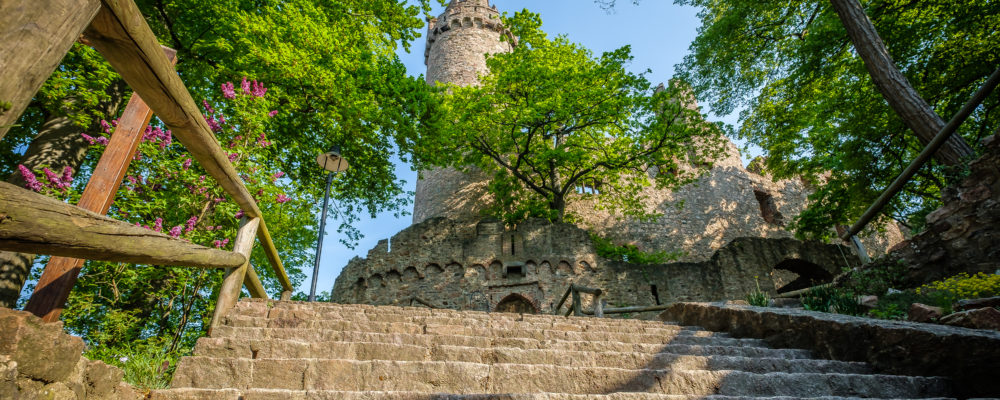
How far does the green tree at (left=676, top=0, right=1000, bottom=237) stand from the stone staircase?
18.0 feet

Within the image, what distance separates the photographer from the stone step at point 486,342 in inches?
101

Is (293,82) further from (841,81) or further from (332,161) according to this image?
(841,81)

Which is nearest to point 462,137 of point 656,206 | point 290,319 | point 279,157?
point 279,157

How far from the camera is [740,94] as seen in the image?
1095cm

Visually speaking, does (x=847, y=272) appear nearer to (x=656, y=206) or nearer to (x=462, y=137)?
(x=462, y=137)

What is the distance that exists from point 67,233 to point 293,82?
6.75 meters

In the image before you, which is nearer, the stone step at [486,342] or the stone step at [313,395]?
the stone step at [313,395]

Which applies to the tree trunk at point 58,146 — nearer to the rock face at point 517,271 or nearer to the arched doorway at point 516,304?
the rock face at point 517,271

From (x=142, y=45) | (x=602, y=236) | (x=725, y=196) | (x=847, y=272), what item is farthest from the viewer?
(x=725, y=196)

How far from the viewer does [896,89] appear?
19.5 ft

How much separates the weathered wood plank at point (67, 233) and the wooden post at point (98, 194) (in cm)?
88

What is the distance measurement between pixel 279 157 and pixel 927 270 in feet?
31.0

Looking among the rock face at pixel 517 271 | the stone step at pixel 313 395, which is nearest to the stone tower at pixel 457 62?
the rock face at pixel 517 271

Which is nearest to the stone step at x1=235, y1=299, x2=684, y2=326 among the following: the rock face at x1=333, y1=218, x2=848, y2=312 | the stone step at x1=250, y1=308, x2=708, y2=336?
the stone step at x1=250, y1=308, x2=708, y2=336
